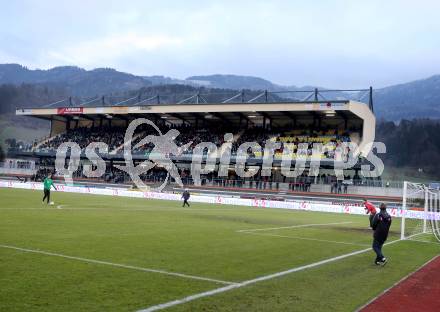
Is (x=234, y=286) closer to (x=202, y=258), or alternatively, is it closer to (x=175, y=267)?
(x=175, y=267)

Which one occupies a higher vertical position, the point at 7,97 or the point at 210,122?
the point at 7,97

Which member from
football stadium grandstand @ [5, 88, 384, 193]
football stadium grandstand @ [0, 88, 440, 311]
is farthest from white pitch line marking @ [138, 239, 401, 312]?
football stadium grandstand @ [5, 88, 384, 193]

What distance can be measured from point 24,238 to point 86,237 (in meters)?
1.94

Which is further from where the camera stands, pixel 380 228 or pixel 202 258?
pixel 380 228

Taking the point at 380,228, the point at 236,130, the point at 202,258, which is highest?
the point at 236,130

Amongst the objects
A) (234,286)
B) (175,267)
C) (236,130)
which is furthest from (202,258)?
(236,130)

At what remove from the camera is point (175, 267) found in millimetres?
11258

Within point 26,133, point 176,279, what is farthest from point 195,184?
point 26,133

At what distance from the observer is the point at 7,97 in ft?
617

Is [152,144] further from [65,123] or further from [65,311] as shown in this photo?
[65,311]

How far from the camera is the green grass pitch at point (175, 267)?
817 centimetres

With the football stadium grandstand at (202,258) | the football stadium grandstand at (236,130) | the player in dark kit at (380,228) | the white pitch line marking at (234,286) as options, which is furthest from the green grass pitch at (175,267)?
the football stadium grandstand at (236,130)

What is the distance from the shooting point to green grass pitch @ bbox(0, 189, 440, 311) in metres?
8.17

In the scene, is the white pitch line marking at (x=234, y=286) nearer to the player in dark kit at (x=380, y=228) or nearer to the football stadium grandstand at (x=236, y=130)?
the player in dark kit at (x=380, y=228)
